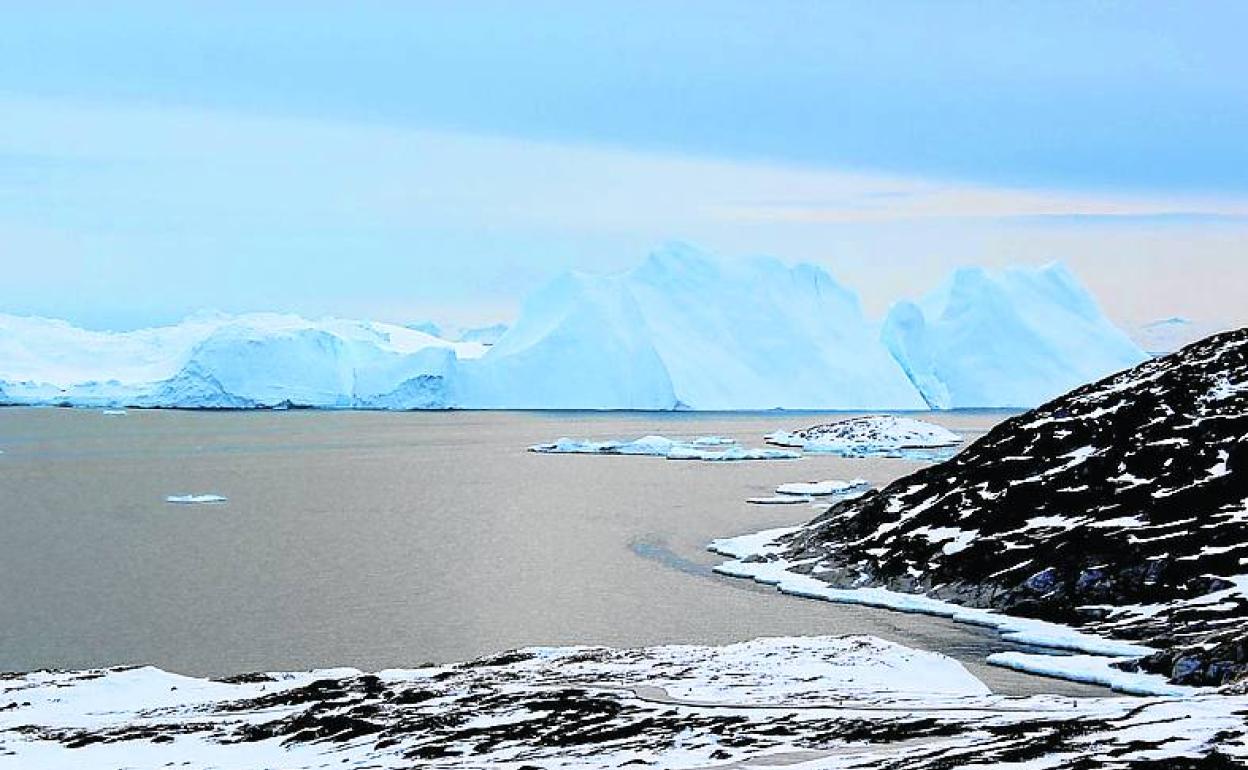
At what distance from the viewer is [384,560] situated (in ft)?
Result: 168

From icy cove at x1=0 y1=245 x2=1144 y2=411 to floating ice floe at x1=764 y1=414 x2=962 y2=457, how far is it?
114 ft

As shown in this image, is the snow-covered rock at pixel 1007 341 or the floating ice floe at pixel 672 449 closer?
the floating ice floe at pixel 672 449

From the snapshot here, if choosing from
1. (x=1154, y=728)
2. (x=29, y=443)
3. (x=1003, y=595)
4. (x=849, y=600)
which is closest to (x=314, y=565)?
(x=849, y=600)

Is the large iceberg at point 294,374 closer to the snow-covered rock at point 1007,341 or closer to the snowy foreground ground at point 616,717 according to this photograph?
the snow-covered rock at point 1007,341

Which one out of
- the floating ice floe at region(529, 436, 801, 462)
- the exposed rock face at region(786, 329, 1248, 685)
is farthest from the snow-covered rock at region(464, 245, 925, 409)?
the exposed rock face at region(786, 329, 1248, 685)

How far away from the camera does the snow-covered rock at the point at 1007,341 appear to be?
160750 mm

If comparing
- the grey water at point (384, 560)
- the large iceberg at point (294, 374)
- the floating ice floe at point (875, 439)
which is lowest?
the grey water at point (384, 560)

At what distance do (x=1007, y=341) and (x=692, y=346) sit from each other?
39.9 meters

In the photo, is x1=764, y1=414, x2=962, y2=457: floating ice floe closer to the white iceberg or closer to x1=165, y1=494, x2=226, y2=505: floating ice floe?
the white iceberg

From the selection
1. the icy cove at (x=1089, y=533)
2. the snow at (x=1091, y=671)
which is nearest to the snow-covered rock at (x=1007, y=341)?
the icy cove at (x=1089, y=533)

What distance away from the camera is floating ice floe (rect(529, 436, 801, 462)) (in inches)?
3935

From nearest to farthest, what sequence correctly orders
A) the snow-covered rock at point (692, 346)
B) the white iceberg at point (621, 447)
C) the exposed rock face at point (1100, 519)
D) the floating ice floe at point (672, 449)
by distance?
the exposed rock face at point (1100, 519) → the floating ice floe at point (672, 449) → the white iceberg at point (621, 447) → the snow-covered rock at point (692, 346)

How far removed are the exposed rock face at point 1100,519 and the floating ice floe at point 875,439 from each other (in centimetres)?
5678

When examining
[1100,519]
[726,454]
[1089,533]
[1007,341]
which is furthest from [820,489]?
[1007,341]
